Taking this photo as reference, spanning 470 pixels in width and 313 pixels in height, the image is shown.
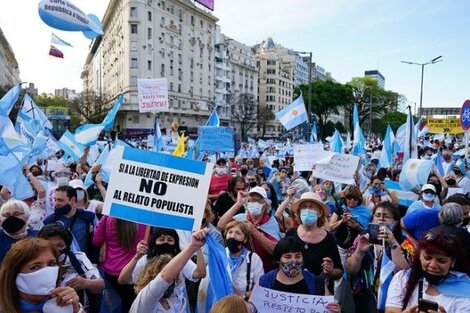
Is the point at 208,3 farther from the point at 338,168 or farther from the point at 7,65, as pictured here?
the point at 338,168

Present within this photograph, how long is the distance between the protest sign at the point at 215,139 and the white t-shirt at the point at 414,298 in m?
8.05

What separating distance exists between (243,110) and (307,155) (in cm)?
7297

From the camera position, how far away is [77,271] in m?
3.18

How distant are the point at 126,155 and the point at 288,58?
12355 cm

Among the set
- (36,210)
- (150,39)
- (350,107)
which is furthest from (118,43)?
(36,210)

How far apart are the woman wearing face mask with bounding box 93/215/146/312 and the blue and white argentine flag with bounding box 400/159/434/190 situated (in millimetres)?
5129

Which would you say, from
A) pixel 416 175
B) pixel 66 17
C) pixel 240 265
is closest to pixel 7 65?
pixel 66 17

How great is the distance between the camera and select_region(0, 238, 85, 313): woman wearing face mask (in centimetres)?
224

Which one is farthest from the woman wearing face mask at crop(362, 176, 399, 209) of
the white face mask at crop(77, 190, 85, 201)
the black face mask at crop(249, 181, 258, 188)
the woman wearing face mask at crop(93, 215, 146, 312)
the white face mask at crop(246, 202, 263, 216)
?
the white face mask at crop(77, 190, 85, 201)

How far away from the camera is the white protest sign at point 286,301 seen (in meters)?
2.99

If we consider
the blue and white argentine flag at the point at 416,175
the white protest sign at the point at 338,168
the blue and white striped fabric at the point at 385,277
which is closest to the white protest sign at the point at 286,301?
the blue and white striped fabric at the point at 385,277

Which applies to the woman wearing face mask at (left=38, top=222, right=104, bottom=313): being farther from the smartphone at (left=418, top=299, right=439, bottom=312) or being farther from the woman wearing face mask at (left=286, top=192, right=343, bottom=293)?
the smartphone at (left=418, top=299, right=439, bottom=312)

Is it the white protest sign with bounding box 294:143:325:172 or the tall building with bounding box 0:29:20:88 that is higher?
the tall building with bounding box 0:29:20:88

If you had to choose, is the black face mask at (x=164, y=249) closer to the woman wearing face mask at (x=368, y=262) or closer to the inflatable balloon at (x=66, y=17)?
the woman wearing face mask at (x=368, y=262)
